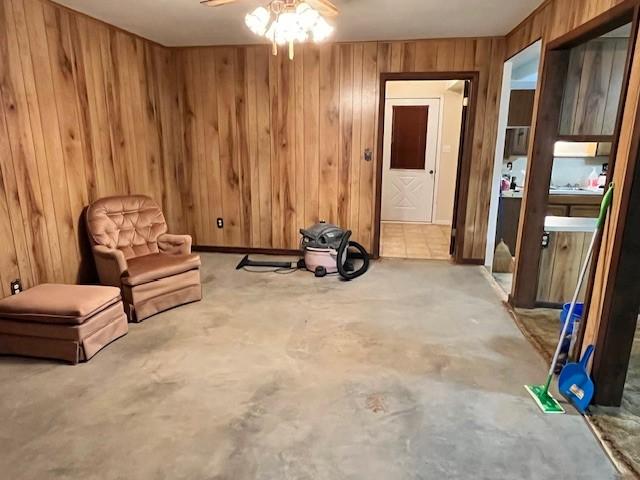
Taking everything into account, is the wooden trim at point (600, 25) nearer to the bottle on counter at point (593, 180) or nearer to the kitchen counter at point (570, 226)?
the kitchen counter at point (570, 226)

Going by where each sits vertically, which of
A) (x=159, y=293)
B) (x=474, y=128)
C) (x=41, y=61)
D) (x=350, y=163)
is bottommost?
(x=159, y=293)

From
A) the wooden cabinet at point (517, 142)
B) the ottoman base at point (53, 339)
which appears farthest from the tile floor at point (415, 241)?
the ottoman base at point (53, 339)

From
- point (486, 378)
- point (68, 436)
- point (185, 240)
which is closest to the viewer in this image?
point (68, 436)

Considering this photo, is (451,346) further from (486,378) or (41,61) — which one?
(41,61)

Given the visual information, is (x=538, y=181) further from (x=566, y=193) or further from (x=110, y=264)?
(x=110, y=264)

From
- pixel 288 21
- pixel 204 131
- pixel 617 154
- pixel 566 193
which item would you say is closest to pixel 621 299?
pixel 617 154

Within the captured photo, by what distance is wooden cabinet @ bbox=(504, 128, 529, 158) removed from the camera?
5.11 meters

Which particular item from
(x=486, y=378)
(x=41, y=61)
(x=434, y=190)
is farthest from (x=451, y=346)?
(x=434, y=190)

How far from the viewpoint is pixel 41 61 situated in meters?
3.14

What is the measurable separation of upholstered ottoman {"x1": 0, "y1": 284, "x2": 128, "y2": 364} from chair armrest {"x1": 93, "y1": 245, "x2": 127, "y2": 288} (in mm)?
430

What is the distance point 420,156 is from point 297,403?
5538 millimetres

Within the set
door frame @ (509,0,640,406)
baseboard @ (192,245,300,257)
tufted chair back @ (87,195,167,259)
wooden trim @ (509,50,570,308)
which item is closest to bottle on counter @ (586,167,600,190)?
wooden trim @ (509,50,570,308)

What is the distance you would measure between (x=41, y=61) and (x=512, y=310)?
14.0 feet

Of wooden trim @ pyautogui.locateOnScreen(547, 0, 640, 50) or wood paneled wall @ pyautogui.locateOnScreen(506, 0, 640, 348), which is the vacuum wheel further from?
wooden trim @ pyautogui.locateOnScreen(547, 0, 640, 50)
